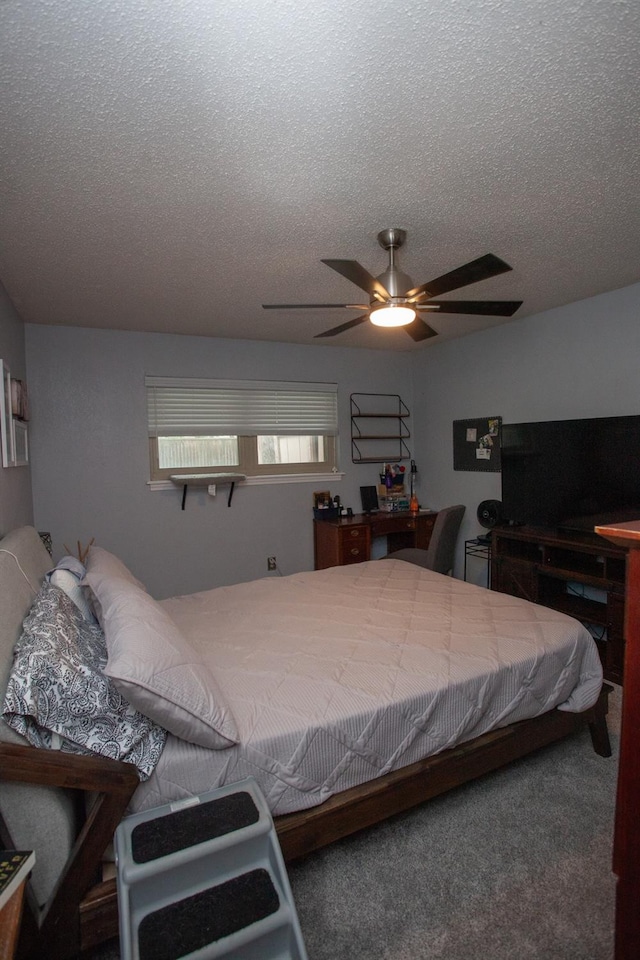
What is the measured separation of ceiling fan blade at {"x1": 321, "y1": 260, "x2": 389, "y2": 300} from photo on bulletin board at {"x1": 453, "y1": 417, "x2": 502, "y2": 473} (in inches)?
94.6

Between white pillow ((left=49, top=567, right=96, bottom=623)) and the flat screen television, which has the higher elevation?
the flat screen television

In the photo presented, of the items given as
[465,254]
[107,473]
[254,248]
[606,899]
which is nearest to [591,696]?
[606,899]

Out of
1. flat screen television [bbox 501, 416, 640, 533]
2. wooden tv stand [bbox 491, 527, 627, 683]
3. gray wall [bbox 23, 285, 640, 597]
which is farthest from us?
gray wall [bbox 23, 285, 640, 597]

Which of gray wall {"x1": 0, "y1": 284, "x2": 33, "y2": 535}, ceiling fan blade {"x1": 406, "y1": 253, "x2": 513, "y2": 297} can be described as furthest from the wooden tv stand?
gray wall {"x1": 0, "y1": 284, "x2": 33, "y2": 535}

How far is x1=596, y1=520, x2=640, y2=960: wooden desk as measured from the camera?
2.74 ft

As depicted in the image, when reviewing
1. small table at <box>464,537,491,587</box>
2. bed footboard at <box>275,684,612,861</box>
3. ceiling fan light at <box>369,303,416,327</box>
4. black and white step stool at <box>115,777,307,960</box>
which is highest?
ceiling fan light at <box>369,303,416,327</box>

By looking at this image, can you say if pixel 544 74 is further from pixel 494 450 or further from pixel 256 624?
pixel 494 450

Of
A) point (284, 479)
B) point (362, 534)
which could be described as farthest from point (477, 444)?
point (284, 479)

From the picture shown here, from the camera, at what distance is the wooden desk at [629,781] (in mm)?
836

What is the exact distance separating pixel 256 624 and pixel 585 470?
2.43 metres

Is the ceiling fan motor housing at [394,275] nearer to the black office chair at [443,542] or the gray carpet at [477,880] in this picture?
the black office chair at [443,542]

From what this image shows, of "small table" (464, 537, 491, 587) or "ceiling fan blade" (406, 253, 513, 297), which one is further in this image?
"small table" (464, 537, 491, 587)

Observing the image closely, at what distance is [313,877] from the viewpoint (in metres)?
1.60

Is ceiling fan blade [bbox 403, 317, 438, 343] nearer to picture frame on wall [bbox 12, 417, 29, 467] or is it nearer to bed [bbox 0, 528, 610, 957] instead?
bed [bbox 0, 528, 610, 957]
